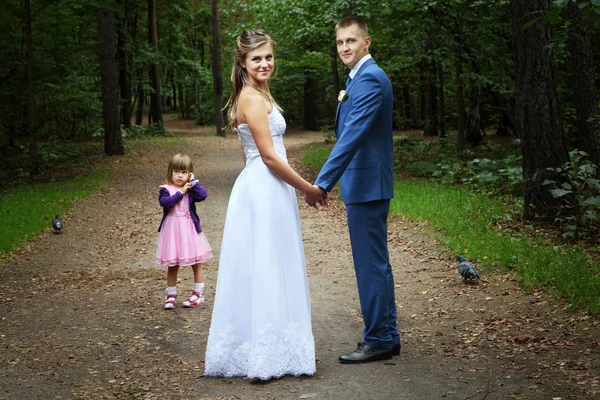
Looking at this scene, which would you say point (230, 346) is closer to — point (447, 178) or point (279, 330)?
point (279, 330)

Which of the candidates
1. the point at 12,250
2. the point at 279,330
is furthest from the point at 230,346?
the point at 12,250

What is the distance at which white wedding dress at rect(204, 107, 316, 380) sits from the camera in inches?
183

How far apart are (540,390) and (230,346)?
2.14 metres

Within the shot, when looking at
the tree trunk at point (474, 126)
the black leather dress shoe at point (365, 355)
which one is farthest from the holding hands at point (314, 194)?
the tree trunk at point (474, 126)

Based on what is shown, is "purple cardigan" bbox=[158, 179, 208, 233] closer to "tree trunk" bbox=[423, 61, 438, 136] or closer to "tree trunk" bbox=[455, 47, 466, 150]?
"tree trunk" bbox=[455, 47, 466, 150]

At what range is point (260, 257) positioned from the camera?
4695 mm

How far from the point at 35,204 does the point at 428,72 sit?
14694 mm

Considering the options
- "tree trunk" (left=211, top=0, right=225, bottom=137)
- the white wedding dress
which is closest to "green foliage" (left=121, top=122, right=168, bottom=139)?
"tree trunk" (left=211, top=0, right=225, bottom=137)

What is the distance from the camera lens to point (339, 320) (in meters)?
6.52

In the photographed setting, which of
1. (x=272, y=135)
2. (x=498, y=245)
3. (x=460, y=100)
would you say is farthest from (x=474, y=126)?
(x=272, y=135)

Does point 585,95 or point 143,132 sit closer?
point 585,95

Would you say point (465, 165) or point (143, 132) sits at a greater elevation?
point (143, 132)

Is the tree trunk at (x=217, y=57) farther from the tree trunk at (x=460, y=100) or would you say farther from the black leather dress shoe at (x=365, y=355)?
the black leather dress shoe at (x=365, y=355)

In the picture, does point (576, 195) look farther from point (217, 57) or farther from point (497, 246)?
point (217, 57)
